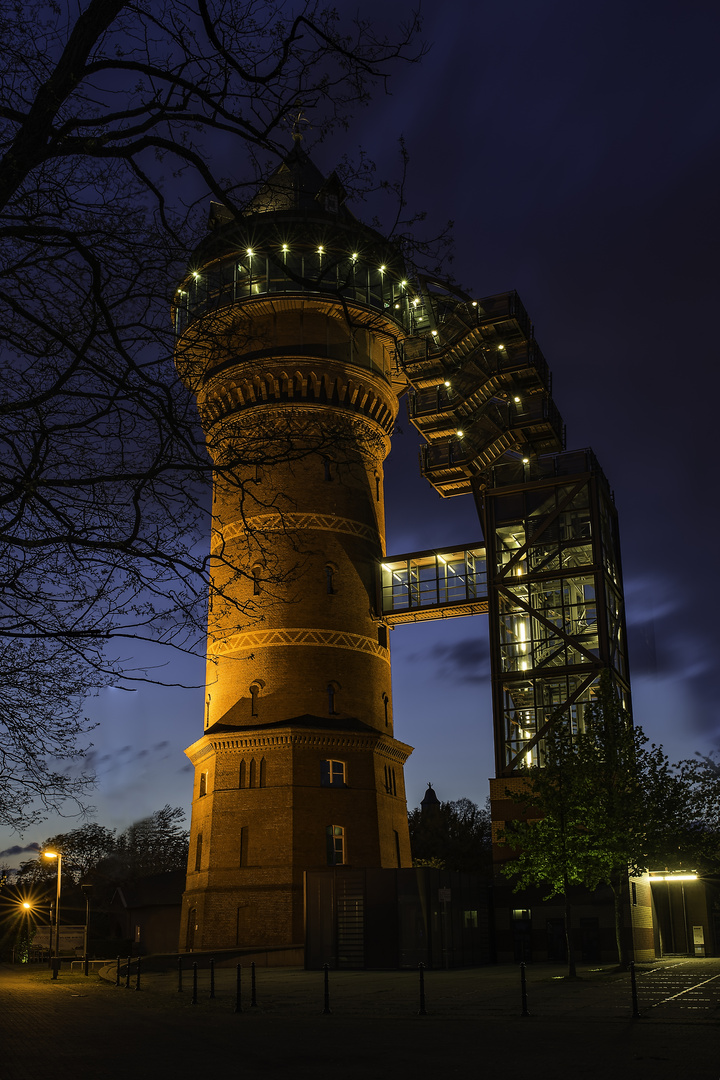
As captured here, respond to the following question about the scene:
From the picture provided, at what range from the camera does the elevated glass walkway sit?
1743 inches

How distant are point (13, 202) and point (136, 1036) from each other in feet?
37.0

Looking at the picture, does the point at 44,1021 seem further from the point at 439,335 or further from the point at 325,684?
the point at 439,335

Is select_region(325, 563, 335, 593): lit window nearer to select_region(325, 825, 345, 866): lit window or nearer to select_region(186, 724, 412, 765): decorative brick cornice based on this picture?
select_region(186, 724, 412, 765): decorative brick cornice

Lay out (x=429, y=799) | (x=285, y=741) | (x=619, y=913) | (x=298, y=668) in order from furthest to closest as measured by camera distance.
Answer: (x=429, y=799), (x=298, y=668), (x=285, y=741), (x=619, y=913)

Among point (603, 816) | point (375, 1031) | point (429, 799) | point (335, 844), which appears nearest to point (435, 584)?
point (335, 844)

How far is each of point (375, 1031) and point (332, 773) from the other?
A: 79.1ft

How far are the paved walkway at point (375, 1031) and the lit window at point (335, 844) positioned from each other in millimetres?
12390

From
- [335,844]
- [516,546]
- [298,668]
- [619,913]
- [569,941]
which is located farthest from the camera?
[516,546]

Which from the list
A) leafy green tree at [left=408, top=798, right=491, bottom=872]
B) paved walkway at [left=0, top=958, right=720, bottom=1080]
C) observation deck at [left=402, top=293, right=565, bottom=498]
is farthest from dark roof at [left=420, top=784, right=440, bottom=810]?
paved walkway at [left=0, top=958, right=720, bottom=1080]

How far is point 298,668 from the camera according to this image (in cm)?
3984

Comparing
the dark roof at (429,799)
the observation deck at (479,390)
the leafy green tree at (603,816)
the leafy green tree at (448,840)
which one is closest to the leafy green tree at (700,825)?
the leafy green tree at (603,816)

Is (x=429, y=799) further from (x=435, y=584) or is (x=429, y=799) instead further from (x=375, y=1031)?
(x=375, y=1031)

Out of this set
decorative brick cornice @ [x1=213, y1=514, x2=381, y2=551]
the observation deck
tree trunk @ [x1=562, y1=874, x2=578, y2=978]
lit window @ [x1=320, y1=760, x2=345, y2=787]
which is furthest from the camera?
the observation deck

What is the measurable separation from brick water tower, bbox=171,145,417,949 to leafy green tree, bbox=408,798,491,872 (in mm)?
31349
